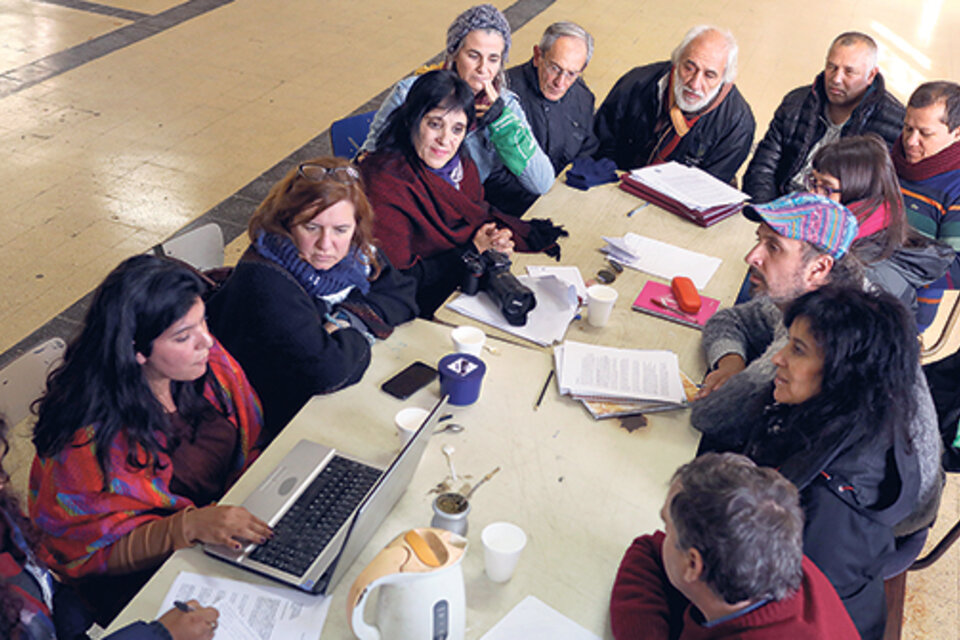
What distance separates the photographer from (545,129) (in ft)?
12.1

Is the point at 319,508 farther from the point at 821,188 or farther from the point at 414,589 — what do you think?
the point at 821,188

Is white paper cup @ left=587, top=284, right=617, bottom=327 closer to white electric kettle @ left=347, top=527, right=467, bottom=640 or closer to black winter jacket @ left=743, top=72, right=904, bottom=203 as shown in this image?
white electric kettle @ left=347, top=527, right=467, bottom=640

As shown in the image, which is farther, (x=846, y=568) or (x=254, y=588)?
(x=846, y=568)

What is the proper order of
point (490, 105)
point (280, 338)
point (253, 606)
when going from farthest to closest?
1. point (490, 105)
2. point (280, 338)
3. point (253, 606)

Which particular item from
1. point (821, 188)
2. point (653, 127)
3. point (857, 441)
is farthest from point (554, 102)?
point (857, 441)

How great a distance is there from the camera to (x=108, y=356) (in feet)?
5.49

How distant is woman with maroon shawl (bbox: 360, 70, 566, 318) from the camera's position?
9.16 feet

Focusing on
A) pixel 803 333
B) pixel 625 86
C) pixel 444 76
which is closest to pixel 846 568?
pixel 803 333

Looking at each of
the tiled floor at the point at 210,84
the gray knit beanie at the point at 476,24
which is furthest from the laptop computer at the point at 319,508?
the gray knit beanie at the point at 476,24

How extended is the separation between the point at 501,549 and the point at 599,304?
3.51 ft

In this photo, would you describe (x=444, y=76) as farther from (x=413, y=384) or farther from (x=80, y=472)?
(x=80, y=472)

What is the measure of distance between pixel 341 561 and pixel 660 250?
1928mm

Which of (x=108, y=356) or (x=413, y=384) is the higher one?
(x=108, y=356)

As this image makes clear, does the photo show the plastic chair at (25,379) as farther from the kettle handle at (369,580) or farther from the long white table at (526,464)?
the kettle handle at (369,580)
